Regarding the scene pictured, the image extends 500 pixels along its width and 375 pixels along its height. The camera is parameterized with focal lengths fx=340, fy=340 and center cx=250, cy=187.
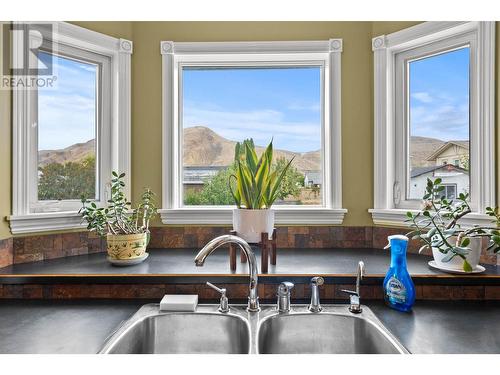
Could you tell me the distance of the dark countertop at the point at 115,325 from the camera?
41.1 inches

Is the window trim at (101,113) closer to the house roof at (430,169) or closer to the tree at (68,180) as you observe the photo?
the tree at (68,180)

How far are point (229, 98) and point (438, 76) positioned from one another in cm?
121

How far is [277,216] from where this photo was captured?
6.64 feet

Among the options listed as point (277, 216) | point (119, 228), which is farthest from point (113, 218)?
point (277, 216)

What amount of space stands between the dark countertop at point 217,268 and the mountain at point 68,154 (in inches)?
21.5

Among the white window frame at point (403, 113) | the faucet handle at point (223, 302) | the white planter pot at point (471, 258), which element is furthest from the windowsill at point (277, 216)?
the faucet handle at point (223, 302)

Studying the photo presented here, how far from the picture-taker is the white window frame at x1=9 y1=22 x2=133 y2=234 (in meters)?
1.69

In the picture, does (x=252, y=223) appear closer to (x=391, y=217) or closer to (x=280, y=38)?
(x=391, y=217)

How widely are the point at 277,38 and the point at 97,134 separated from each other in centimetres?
123

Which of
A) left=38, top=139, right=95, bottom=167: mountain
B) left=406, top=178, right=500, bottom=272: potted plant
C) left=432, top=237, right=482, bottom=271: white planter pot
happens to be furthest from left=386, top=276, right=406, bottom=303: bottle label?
left=38, top=139, right=95, bottom=167: mountain

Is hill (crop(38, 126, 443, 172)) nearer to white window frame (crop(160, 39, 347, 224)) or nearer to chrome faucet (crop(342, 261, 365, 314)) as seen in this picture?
Answer: white window frame (crop(160, 39, 347, 224))

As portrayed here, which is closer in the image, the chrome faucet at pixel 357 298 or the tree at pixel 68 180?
the chrome faucet at pixel 357 298

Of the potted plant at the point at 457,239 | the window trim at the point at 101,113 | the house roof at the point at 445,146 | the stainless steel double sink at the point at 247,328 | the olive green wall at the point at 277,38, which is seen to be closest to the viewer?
the stainless steel double sink at the point at 247,328

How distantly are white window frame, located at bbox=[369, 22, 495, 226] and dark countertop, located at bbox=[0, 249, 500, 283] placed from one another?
32 centimetres
